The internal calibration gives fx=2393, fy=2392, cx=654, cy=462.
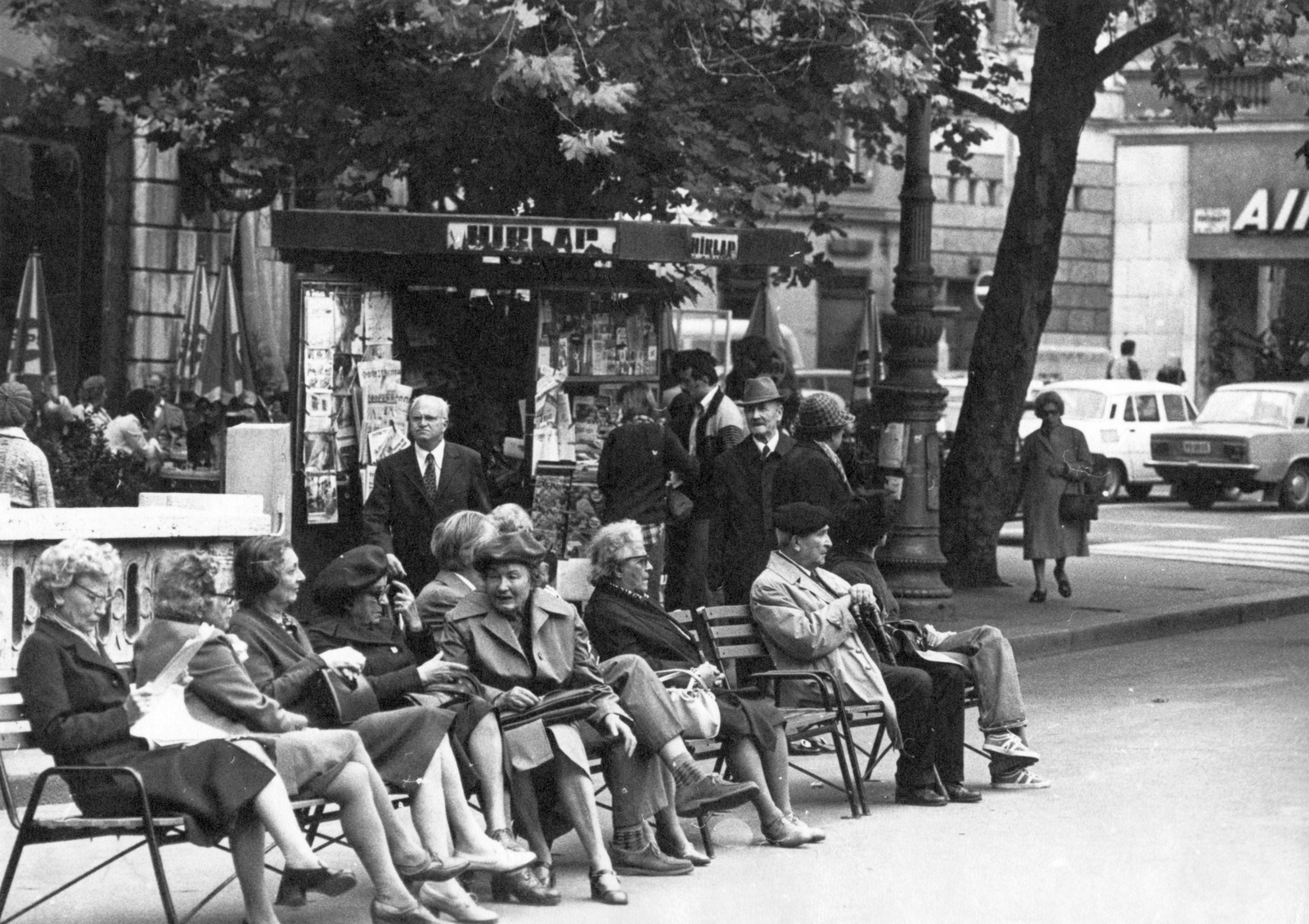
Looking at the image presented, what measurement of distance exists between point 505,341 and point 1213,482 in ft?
61.7

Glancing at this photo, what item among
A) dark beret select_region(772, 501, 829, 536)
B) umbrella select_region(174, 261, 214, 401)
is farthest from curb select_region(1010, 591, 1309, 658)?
umbrella select_region(174, 261, 214, 401)

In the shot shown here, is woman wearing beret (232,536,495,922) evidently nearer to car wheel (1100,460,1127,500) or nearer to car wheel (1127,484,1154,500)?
car wheel (1100,460,1127,500)

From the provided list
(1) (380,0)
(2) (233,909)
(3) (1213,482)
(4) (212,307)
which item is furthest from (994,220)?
(2) (233,909)

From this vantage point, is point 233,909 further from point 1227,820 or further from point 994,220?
point 994,220

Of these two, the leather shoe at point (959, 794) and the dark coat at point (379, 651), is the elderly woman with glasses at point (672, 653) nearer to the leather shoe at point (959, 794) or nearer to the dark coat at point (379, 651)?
the dark coat at point (379, 651)

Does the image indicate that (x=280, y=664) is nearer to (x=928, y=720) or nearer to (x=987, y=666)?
(x=928, y=720)

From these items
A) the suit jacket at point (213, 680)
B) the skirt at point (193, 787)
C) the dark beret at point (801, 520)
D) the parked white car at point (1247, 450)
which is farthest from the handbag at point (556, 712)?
the parked white car at point (1247, 450)

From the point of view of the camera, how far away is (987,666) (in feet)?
34.2

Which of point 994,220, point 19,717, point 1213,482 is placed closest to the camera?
point 19,717

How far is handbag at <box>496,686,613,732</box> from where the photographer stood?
8.32m

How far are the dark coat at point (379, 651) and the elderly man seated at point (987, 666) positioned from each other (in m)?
2.60

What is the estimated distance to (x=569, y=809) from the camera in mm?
8273

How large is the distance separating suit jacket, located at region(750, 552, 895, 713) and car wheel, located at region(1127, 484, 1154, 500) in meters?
23.5

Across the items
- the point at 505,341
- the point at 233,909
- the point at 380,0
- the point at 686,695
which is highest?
the point at 380,0
